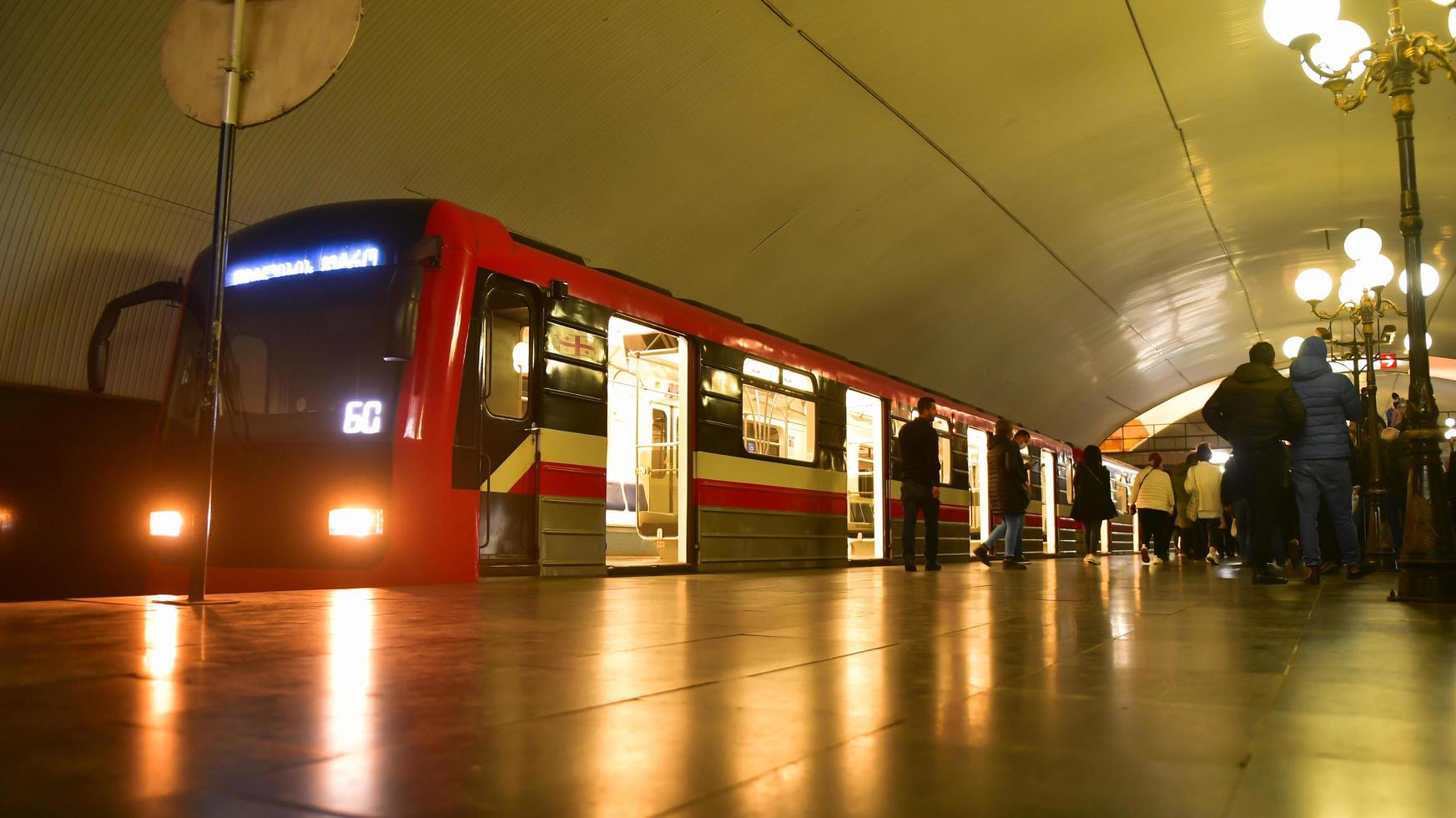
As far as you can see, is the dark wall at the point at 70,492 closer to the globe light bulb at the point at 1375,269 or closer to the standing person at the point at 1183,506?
the standing person at the point at 1183,506

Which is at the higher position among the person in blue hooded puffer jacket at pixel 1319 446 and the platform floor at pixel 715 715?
the person in blue hooded puffer jacket at pixel 1319 446

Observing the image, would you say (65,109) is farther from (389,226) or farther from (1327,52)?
(1327,52)

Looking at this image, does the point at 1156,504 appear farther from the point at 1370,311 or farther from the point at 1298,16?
the point at 1298,16

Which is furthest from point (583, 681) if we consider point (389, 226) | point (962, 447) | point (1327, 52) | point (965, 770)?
point (962, 447)

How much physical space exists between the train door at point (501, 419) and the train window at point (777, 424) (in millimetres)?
3352

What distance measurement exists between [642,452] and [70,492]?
22.0 ft

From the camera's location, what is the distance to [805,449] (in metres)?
12.3

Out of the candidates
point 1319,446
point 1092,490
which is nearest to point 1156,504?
point 1092,490

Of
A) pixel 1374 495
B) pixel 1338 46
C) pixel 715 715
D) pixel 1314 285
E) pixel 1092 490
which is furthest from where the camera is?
pixel 1092 490

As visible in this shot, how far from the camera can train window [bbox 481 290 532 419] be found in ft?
25.4

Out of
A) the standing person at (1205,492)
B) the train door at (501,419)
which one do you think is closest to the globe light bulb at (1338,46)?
the train door at (501,419)

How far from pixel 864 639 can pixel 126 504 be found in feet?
31.2

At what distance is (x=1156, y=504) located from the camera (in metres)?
15.4

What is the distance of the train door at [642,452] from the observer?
1294 cm
